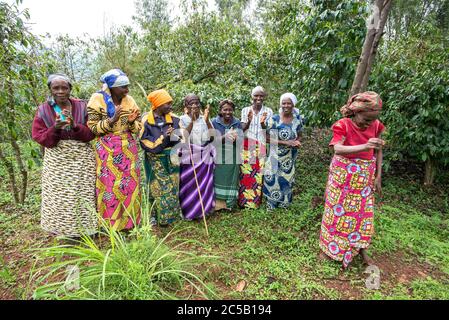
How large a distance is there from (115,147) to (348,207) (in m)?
2.21

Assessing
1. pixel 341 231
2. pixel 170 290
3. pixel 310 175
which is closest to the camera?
pixel 170 290

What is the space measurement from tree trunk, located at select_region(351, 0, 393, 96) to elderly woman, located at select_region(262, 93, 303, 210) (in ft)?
2.42

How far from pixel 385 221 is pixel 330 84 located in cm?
225

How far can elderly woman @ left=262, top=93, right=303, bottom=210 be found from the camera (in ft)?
11.4

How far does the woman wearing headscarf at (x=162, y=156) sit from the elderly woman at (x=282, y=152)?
1137 mm

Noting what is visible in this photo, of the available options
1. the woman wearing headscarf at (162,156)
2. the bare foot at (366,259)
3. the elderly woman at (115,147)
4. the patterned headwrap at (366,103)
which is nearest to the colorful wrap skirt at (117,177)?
the elderly woman at (115,147)

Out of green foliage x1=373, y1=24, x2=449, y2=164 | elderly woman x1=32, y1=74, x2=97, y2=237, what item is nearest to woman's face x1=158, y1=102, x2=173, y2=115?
elderly woman x1=32, y1=74, x2=97, y2=237

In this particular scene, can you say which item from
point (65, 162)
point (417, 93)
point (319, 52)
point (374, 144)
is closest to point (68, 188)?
point (65, 162)

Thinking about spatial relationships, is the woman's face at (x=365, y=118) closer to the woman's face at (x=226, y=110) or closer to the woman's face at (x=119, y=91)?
the woman's face at (x=226, y=110)

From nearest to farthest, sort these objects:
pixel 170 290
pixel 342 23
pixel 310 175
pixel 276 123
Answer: pixel 170 290, pixel 276 123, pixel 342 23, pixel 310 175

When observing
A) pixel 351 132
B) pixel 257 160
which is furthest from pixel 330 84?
pixel 351 132

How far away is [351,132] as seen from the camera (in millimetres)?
2447

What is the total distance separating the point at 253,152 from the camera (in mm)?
3666
